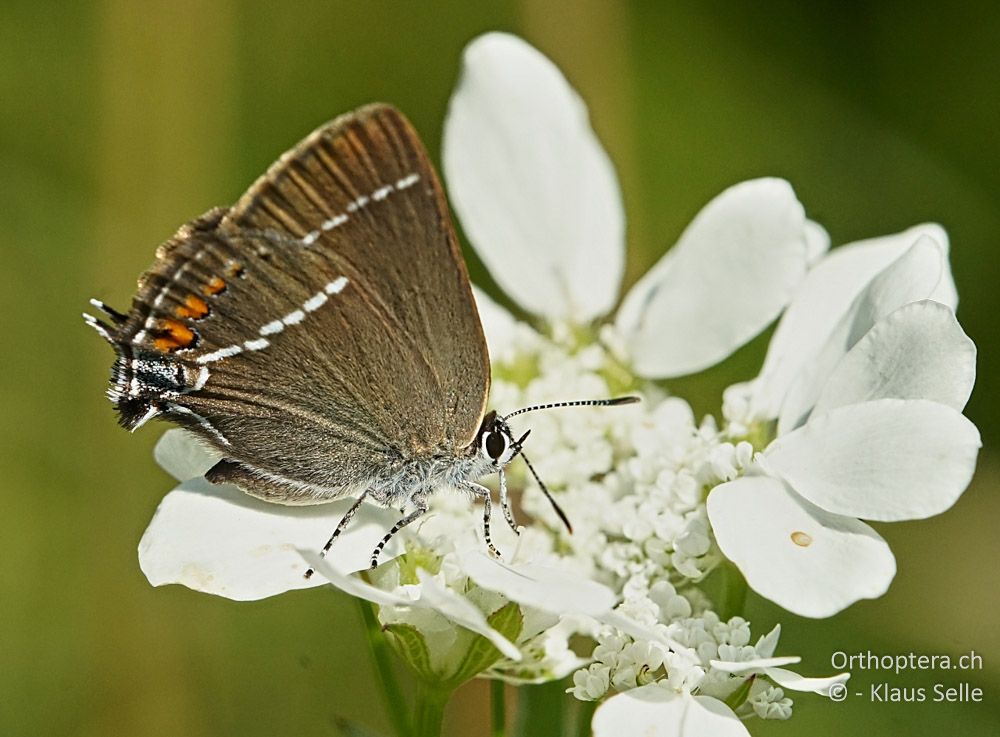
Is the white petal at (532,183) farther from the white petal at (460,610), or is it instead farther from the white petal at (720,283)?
the white petal at (460,610)

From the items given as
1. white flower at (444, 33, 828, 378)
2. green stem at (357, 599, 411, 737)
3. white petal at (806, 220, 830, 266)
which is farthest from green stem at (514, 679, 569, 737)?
white petal at (806, 220, 830, 266)

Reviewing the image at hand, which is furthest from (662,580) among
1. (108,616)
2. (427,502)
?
(108,616)

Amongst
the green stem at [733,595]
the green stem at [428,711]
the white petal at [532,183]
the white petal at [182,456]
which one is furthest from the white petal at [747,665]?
the white petal at [532,183]

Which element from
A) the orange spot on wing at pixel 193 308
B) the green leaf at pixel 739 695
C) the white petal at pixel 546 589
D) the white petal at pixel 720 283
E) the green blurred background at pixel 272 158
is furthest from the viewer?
the green blurred background at pixel 272 158

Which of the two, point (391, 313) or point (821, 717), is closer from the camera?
point (391, 313)

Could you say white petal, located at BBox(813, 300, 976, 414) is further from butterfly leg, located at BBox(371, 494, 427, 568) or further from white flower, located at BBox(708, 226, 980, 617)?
butterfly leg, located at BBox(371, 494, 427, 568)

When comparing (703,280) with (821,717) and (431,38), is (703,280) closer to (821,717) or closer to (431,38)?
(821,717)

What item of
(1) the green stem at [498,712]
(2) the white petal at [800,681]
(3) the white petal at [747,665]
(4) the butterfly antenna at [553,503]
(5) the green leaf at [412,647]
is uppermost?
(4) the butterfly antenna at [553,503]
